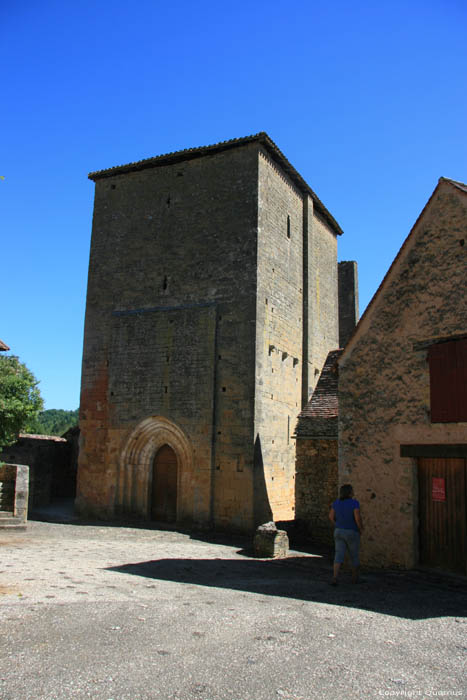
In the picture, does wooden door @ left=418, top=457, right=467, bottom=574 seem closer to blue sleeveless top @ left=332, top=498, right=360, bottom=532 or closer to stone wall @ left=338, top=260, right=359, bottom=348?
blue sleeveless top @ left=332, top=498, right=360, bottom=532

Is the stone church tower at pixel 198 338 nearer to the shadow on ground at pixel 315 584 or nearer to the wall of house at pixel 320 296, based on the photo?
the wall of house at pixel 320 296

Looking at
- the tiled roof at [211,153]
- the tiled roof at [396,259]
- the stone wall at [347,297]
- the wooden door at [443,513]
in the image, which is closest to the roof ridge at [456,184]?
the tiled roof at [396,259]

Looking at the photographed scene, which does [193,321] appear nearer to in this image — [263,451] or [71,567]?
[263,451]

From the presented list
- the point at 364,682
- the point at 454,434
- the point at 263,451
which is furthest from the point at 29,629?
the point at 263,451

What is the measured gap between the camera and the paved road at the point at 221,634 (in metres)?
3.94

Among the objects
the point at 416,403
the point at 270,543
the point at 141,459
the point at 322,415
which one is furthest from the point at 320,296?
the point at 416,403

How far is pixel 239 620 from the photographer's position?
559 centimetres

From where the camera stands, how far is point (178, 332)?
54.4ft

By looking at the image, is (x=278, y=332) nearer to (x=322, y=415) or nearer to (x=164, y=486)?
(x=322, y=415)

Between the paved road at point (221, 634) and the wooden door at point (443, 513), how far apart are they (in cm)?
51

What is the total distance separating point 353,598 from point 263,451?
839cm

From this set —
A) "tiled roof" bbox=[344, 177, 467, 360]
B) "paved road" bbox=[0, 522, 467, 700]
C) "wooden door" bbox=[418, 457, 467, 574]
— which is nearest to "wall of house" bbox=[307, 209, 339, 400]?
"tiled roof" bbox=[344, 177, 467, 360]

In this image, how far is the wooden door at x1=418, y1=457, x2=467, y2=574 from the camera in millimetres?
8234

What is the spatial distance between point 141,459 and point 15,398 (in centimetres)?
463
